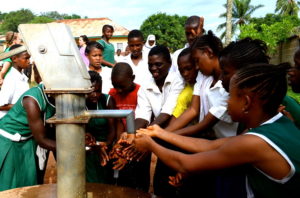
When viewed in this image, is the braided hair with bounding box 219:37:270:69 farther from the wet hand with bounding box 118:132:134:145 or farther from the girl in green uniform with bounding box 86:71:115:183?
the girl in green uniform with bounding box 86:71:115:183

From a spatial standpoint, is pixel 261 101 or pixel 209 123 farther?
pixel 209 123

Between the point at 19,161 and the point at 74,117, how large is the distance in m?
1.16

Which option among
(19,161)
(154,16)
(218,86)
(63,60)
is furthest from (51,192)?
(154,16)

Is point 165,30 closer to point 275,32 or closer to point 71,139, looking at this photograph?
point 275,32

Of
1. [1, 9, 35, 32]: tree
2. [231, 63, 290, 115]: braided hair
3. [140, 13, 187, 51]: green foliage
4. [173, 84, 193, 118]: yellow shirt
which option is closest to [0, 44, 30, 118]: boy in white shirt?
[173, 84, 193, 118]: yellow shirt

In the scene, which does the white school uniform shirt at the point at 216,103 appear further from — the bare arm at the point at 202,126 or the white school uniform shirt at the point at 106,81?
the white school uniform shirt at the point at 106,81

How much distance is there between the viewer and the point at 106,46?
4.92 metres

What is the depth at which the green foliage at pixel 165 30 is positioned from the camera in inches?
1214

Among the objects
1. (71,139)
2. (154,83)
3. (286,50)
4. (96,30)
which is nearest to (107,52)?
(154,83)

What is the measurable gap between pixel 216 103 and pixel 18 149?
1399 millimetres

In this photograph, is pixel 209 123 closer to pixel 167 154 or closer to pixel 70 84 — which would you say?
pixel 167 154

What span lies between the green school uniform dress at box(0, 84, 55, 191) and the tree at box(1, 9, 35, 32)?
5383 cm

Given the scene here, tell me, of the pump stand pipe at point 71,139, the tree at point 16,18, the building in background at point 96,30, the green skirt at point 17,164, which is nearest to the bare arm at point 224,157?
the pump stand pipe at point 71,139

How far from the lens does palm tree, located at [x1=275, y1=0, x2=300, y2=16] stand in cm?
2853
